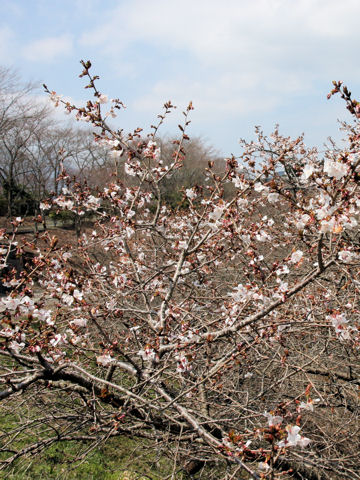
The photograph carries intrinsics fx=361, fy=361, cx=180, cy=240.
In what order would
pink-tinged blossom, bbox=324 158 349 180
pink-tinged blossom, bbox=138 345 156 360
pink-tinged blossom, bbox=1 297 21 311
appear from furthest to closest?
pink-tinged blossom, bbox=138 345 156 360
pink-tinged blossom, bbox=1 297 21 311
pink-tinged blossom, bbox=324 158 349 180

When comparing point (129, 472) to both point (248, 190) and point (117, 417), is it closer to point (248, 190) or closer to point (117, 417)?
point (117, 417)

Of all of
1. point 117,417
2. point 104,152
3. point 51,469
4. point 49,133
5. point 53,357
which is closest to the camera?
point 117,417

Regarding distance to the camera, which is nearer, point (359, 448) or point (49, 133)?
point (359, 448)

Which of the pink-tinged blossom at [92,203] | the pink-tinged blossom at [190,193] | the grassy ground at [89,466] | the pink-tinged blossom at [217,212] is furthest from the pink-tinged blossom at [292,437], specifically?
the pink-tinged blossom at [92,203]

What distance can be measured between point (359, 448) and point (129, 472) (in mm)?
2235

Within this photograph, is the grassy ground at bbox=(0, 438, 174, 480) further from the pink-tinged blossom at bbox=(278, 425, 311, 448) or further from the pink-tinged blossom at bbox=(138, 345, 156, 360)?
the pink-tinged blossom at bbox=(278, 425, 311, 448)

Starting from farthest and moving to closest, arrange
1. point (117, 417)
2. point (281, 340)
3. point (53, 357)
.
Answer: point (281, 340) < point (53, 357) < point (117, 417)

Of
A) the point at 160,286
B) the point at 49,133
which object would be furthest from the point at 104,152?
the point at 160,286

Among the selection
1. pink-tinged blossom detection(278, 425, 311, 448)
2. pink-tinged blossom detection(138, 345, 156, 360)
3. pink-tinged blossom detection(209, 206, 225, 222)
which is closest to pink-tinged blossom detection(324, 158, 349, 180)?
pink-tinged blossom detection(209, 206, 225, 222)

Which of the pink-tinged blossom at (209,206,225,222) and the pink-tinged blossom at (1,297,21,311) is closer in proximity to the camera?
the pink-tinged blossom at (1,297,21,311)

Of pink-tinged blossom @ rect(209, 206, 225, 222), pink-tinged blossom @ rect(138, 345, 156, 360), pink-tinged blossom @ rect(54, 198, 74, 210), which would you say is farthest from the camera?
pink-tinged blossom @ rect(54, 198, 74, 210)

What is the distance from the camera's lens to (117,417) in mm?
1929

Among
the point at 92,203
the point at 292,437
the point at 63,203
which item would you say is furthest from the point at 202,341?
the point at 63,203

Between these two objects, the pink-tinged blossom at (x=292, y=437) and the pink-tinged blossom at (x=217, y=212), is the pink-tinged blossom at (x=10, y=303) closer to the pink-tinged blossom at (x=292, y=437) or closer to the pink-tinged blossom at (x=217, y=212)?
the pink-tinged blossom at (x=217, y=212)
